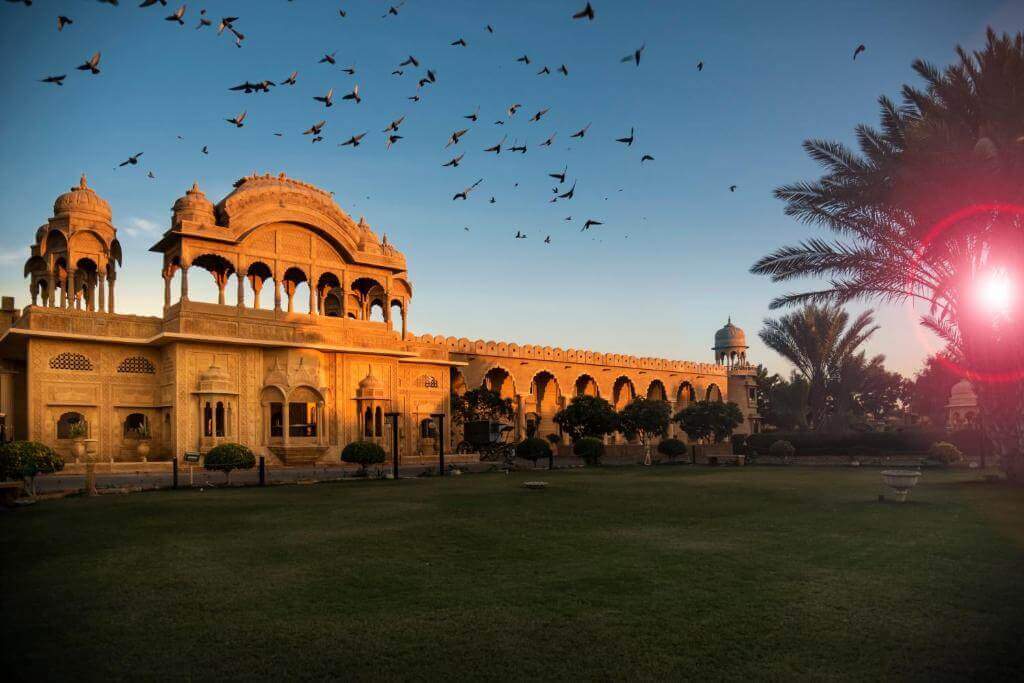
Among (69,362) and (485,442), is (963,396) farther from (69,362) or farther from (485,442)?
(69,362)

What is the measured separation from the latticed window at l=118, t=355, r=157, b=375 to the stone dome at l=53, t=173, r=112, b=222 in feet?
18.9

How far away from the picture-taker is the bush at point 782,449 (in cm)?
3500

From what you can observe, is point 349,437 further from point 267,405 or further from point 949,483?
point 949,483

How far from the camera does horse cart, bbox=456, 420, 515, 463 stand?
32188 millimetres

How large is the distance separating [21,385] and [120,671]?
1059 inches

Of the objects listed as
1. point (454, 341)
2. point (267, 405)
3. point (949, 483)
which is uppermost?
point (454, 341)

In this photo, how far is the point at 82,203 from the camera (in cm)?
2677

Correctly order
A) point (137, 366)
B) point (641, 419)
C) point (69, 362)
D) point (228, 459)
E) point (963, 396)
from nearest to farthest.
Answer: point (228, 459)
point (69, 362)
point (137, 366)
point (641, 419)
point (963, 396)

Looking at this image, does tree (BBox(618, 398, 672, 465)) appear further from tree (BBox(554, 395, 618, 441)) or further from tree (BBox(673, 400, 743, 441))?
tree (BBox(673, 400, 743, 441))

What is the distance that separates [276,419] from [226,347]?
3495mm

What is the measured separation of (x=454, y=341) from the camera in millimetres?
36844

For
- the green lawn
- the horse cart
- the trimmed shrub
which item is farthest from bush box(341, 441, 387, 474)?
the green lawn

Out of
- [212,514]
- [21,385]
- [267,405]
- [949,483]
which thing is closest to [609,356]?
[267,405]

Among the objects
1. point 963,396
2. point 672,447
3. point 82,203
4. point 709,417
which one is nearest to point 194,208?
point 82,203
